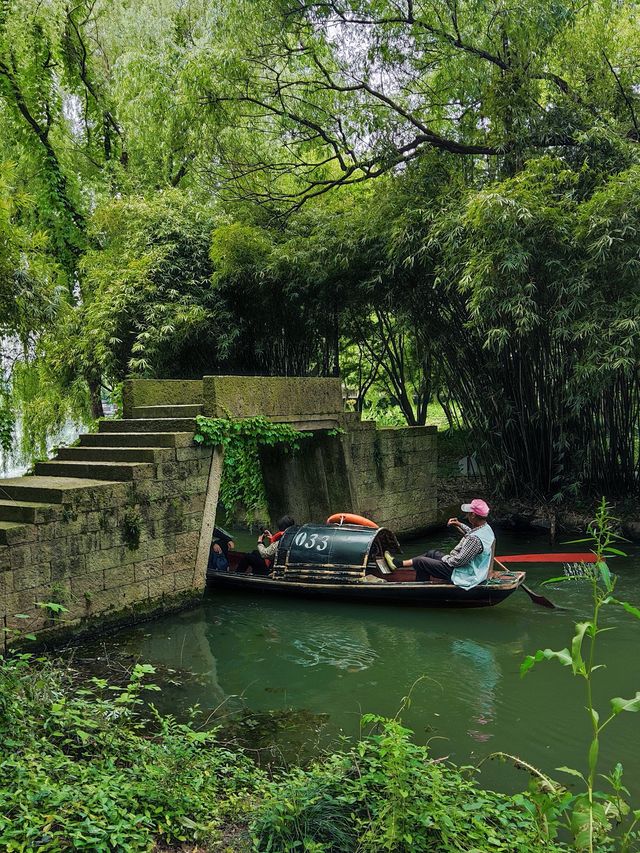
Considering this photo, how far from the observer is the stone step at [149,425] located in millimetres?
8656

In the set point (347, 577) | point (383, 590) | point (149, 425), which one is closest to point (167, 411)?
point (149, 425)

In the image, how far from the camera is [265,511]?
43.3 ft

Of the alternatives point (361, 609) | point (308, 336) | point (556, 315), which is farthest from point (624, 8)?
point (361, 609)

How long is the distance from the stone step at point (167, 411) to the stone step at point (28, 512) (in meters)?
2.29

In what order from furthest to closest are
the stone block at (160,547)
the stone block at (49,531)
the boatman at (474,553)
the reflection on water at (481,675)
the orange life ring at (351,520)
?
the orange life ring at (351,520), the stone block at (160,547), the boatman at (474,553), the stone block at (49,531), the reflection on water at (481,675)

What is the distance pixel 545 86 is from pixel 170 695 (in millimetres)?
9227

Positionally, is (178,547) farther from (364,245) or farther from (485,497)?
(485,497)

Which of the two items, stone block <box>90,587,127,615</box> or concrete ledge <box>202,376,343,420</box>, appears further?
concrete ledge <box>202,376,343,420</box>

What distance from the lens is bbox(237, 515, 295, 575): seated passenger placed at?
9703mm

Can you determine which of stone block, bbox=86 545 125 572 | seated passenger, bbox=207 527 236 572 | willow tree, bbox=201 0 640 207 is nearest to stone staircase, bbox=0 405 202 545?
stone block, bbox=86 545 125 572

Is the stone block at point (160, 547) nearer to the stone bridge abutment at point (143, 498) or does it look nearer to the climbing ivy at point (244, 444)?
the stone bridge abutment at point (143, 498)

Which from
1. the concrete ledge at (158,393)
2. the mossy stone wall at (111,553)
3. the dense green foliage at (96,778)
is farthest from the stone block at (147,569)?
the dense green foliage at (96,778)

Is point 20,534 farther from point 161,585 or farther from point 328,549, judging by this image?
point 328,549

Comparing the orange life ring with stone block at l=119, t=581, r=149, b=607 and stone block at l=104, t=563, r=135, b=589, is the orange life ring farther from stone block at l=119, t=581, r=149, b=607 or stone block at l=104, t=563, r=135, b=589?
stone block at l=104, t=563, r=135, b=589
